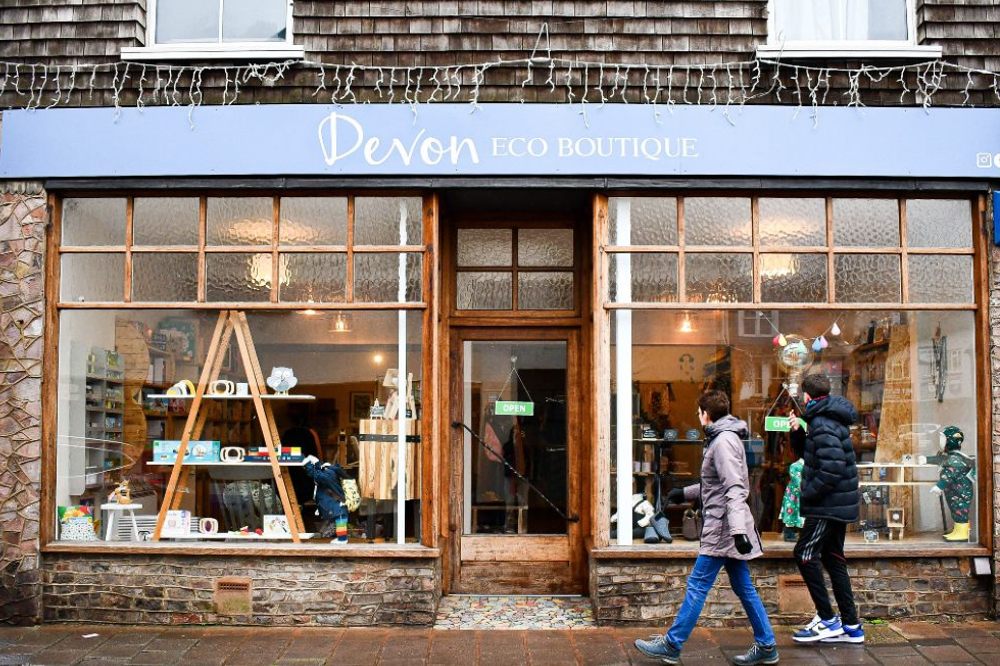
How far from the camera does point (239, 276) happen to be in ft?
25.0

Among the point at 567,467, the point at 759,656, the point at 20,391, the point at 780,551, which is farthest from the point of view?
the point at 567,467

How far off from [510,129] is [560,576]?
3647mm

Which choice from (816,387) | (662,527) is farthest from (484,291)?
(816,387)

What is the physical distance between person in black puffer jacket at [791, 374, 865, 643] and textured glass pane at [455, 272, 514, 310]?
2686 millimetres

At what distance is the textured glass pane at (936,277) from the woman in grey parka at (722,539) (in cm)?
231

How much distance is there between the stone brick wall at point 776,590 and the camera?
23.7 ft

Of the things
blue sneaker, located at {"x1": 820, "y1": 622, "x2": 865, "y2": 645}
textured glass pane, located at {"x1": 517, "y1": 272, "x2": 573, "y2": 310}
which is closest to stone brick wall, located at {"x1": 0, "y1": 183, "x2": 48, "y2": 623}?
textured glass pane, located at {"x1": 517, "y1": 272, "x2": 573, "y2": 310}

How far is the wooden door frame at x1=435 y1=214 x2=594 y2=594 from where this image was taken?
8.02 meters

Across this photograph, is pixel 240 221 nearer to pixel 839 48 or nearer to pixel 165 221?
pixel 165 221

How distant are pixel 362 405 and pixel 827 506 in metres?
3.54

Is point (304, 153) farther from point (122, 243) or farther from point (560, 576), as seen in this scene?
point (560, 576)

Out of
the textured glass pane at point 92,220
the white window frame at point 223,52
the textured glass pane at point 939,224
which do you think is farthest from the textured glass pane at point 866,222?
the textured glass pane at point 92,220

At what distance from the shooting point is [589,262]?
26.5ft

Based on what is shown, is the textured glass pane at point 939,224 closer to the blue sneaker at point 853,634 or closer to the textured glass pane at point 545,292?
the textured glass pane at point 545,292
